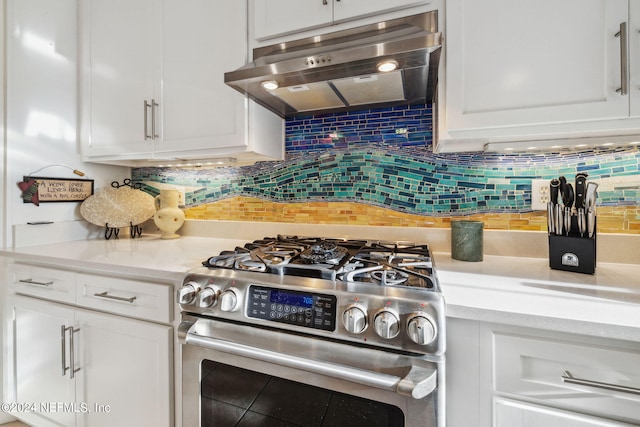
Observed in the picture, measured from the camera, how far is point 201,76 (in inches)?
54.6

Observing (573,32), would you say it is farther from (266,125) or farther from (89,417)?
(89,417)

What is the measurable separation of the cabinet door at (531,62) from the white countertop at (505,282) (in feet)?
1.64

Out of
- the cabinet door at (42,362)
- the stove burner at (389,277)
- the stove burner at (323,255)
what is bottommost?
the cabinet door at (42,362)

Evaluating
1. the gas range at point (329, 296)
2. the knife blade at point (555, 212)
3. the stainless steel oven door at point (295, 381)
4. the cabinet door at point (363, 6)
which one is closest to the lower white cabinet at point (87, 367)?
the stainless steel oven door at point (295, 381)

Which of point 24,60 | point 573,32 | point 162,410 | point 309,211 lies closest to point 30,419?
point 162,410

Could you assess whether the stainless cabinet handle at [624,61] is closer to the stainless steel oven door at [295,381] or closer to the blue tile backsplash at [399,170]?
the blue tile backsplash at [399,170]

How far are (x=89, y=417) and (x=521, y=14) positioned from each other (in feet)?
7.18

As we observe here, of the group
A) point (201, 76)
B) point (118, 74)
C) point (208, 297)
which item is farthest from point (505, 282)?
point (118, 74)

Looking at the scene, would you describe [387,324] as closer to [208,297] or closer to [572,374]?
[572,374]

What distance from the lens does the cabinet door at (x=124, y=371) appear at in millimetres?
1080

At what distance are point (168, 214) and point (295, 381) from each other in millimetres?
1307

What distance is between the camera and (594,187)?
3.27 ft

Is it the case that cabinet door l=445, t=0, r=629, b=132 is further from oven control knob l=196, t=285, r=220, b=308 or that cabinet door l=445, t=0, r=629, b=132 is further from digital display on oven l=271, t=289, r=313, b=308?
oven control knob l=196, t=285, r=220, b=308

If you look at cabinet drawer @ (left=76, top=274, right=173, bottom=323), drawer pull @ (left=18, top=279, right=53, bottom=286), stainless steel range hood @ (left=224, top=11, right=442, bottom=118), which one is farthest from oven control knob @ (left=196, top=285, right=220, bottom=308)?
drawer pull @ (left=18, top=279, right=53, bottom=286)
